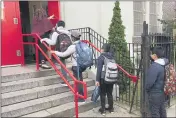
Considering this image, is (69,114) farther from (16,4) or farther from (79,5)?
(79,5)

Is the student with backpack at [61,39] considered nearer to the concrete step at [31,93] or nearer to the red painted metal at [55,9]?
the concrete step at [31,93]

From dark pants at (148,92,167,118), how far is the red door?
367 centimetres

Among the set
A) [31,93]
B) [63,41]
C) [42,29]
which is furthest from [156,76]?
[42,29]

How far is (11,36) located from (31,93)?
1.98m

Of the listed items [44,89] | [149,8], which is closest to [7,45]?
[44,89]

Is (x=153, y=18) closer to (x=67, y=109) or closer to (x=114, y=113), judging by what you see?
(x=114, y=113)

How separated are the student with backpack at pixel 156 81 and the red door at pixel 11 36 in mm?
3621

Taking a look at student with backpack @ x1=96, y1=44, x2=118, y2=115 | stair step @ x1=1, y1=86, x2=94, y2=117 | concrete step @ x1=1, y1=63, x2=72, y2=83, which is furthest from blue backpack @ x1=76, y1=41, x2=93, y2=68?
concrete step @ x1=1, y1=63, x2=72, y2=83

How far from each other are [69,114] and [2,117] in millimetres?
1292

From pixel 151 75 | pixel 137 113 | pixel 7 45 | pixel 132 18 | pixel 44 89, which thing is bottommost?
pixel 137 113

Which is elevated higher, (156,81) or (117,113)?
(156,81)

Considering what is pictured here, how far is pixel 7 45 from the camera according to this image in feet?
20.1

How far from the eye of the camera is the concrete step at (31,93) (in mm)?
4668

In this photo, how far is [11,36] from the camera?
618 centimetres
